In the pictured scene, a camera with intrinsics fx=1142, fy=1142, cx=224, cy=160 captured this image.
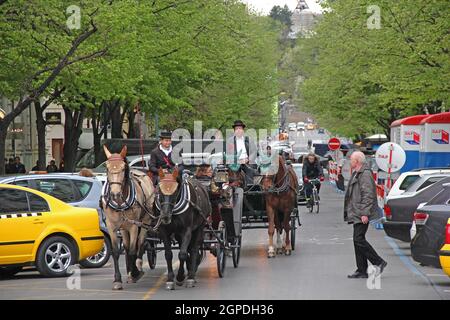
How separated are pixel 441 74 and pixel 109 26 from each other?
41.5 feet

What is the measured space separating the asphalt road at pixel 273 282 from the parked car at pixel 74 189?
311 millimetres

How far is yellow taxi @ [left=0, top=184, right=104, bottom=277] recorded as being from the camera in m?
18.0

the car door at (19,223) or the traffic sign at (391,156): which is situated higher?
the traffic sign at (391,156)

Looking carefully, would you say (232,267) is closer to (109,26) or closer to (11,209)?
(11,209)

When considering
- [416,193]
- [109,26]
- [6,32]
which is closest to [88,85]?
[109,26]

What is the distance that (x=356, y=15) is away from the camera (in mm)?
52719

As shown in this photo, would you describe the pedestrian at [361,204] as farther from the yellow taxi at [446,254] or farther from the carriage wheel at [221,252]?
the yellow taxi at [446,254]

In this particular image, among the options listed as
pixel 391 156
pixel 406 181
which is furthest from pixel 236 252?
pixel 391 156

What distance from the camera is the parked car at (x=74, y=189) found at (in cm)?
2047

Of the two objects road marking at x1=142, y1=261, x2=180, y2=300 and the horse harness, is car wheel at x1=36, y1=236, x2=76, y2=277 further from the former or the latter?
the horse harness

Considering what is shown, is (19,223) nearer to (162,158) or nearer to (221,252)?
(162,158)

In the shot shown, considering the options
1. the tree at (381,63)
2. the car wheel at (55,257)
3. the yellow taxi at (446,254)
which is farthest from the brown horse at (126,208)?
the tree at (381,63)

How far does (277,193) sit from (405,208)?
2931 mm

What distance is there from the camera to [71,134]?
4462cm
